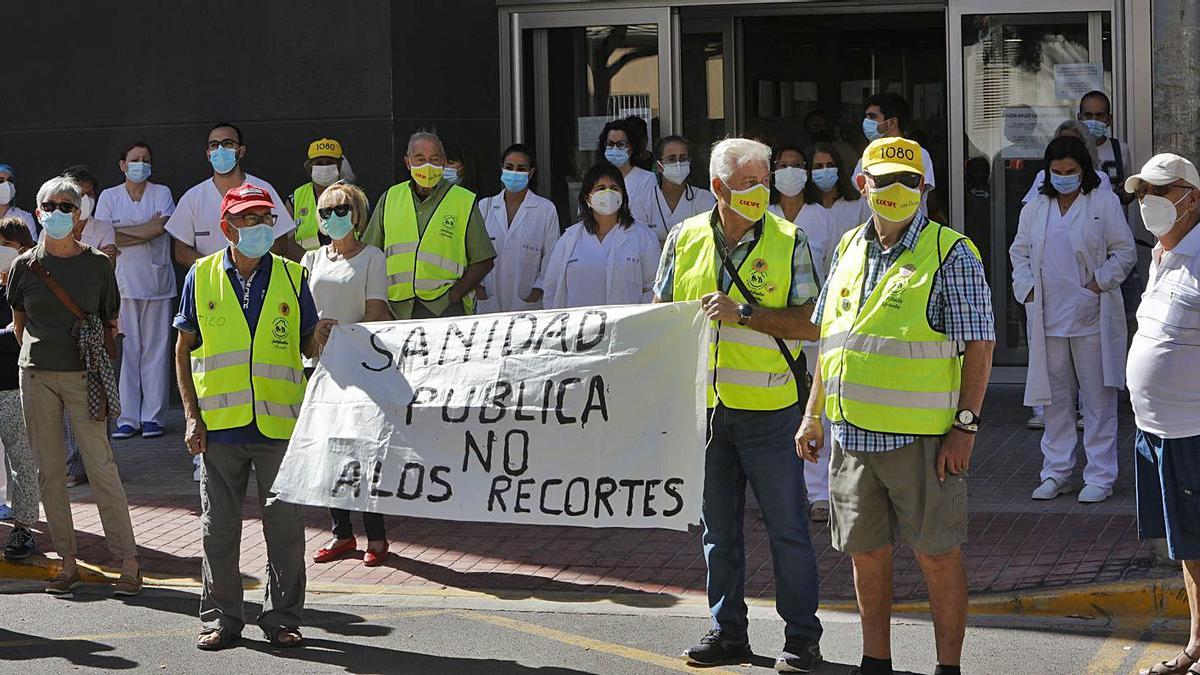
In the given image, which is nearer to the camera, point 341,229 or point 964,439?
point 964,439

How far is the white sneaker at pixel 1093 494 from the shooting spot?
31.3 ft

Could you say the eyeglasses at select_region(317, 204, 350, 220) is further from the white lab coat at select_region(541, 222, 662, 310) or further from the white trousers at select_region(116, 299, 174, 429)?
the white trousers at select_region(116, 299, 174, 429)

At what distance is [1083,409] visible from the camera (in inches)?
383

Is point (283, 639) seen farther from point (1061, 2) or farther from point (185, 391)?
point (1061, 2)

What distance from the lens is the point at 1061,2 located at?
44.2 ft

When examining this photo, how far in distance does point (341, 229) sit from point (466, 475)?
1.90 metres

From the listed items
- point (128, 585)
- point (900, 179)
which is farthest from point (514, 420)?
point (128, 585)

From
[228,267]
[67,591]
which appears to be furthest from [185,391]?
[67,591]

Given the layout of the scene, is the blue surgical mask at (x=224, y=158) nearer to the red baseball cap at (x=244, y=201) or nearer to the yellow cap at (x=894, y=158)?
the red baseball cap at (x=244, y=201)

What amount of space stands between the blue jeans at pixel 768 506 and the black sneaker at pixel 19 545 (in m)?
4.20

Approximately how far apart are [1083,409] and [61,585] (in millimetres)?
5807

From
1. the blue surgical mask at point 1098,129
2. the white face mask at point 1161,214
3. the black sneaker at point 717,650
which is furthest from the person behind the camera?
the blue surgical mask at point 1098,129

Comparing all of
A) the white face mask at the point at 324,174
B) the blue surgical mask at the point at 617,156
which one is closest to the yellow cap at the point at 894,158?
the blue surgical mask at the point at 617,156

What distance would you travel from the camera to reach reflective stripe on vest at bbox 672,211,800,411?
6641 mm
